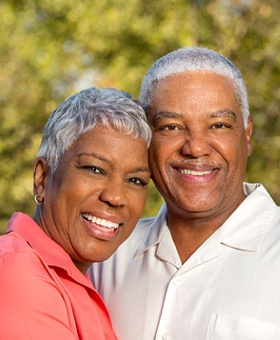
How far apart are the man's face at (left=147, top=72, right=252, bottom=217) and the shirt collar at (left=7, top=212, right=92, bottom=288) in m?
0.59

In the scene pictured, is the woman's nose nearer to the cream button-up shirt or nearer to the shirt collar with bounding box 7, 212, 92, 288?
the shirt collar with bounding box 7, 212, 92, 288

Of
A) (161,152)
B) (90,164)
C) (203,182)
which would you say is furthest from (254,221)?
(90,164)

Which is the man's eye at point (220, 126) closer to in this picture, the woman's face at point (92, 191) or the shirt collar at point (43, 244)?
the woman's face at point (92, 191)

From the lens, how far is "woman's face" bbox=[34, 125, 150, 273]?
10.2 feet

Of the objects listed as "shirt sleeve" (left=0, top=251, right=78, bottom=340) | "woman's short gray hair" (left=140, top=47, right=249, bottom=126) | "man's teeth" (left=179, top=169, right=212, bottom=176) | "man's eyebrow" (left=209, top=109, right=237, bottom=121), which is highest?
"woman's short gray hair" (left=140, top=47, right=249, bottom=126)

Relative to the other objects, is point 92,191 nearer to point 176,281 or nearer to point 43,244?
point 43,244

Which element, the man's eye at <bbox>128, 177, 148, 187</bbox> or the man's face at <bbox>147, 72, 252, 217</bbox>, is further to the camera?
the man's face at <bbox>147, 72, 252, 217</bbox>

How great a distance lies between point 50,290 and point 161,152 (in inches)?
35.6

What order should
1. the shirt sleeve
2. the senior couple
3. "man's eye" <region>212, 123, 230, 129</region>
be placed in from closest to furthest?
1. the shirt sleeve
2. the senior couple
3. "man's eye" <region>212, 123, 230, 129</region>

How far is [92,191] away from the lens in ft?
10.2

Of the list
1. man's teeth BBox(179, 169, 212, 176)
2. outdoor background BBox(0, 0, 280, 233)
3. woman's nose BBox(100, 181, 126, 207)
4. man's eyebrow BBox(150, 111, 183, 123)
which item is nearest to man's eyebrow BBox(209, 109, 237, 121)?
man's eyebrow BBox(150, 111, 183, 123)

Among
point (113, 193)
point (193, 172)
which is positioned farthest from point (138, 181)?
point (193, 172)

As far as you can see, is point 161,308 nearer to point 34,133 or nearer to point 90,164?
point 90,164

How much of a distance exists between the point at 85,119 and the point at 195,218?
716 millimetres
